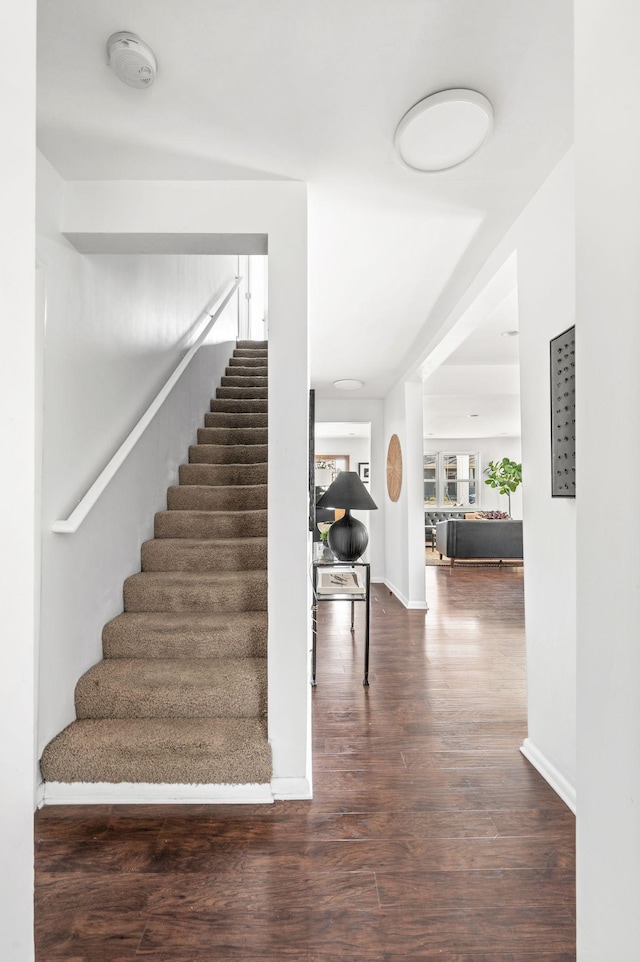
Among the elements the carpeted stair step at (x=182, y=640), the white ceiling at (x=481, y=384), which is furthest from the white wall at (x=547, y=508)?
the carpeted stair step at (x=182, y=640)

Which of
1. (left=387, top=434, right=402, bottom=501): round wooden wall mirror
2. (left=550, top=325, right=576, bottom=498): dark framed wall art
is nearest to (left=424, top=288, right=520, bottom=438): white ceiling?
(left=387, top=434, right=402, bottom=501): round wooden wall mirror

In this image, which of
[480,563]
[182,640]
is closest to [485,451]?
[480,563]

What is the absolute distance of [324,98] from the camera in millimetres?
1544

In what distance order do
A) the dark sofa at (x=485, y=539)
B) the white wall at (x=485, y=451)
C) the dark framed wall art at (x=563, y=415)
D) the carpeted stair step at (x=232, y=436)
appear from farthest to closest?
the white wall at (x=485, y=451) → the dark sofa at (x=485, y=539) → the carpeted stair step at (x=232, y=436) → the dark framed wall art at (x=563, y=415)

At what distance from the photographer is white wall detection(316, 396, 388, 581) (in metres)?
6.38

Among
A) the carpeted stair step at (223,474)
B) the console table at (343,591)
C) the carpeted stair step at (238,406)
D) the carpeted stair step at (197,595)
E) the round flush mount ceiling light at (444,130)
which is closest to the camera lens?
the round flush mount ceiling light at (444,130)

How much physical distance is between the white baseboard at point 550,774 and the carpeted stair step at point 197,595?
→ 4.52ft

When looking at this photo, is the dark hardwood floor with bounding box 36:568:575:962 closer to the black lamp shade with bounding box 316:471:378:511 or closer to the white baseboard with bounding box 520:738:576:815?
the white baseboard with bounding box 520:738:576:815

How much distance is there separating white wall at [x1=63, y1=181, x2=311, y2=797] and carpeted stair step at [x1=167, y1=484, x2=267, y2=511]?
59.0 inches

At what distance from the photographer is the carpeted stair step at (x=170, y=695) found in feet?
7.00

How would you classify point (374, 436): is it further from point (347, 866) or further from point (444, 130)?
point (347, 866)

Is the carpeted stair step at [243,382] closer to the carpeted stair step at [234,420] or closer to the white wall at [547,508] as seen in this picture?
the carpeted stair step at [234,420]

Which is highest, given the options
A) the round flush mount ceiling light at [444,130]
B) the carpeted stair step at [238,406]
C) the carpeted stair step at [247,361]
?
the carpeted stair step at [247,361]

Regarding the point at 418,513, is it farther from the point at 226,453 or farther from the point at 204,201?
the point at 204,201
